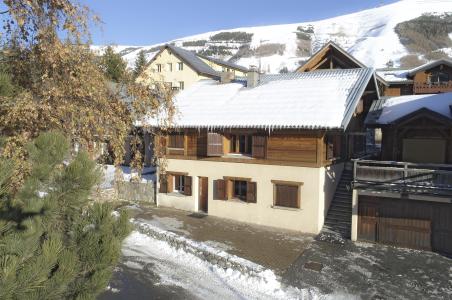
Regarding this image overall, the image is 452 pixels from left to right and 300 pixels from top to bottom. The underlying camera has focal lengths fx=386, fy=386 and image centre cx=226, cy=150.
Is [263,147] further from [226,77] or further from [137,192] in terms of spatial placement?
[137,192]

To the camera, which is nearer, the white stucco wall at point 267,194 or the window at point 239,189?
the white stucco wall at point 267,194

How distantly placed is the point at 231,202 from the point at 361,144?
38.7 feet

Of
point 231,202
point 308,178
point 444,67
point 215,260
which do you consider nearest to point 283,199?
point 308,178

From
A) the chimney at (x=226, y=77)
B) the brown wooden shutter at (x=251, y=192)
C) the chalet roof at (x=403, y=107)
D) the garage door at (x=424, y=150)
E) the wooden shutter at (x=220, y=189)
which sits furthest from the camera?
the chimney at (x=226, y=77)

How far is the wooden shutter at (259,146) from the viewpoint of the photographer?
19250mm

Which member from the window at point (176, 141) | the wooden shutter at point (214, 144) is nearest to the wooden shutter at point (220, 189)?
the wooden shutter at point (214, 144)

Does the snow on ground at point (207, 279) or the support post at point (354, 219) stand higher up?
the support post at point (354, 219)

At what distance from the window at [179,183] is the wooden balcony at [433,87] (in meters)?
26.8

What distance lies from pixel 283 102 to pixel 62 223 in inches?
633

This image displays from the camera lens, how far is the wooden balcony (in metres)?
36.6

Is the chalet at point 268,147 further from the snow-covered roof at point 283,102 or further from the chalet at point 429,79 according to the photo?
the chalet at point 429,79

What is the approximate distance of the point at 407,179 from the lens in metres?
15.7

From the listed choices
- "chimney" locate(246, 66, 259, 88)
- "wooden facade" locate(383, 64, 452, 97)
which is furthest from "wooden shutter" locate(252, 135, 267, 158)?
"wooden facade" locate(383, 64, 452, 97)

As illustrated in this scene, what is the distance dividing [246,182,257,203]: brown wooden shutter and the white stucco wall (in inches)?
8.1
